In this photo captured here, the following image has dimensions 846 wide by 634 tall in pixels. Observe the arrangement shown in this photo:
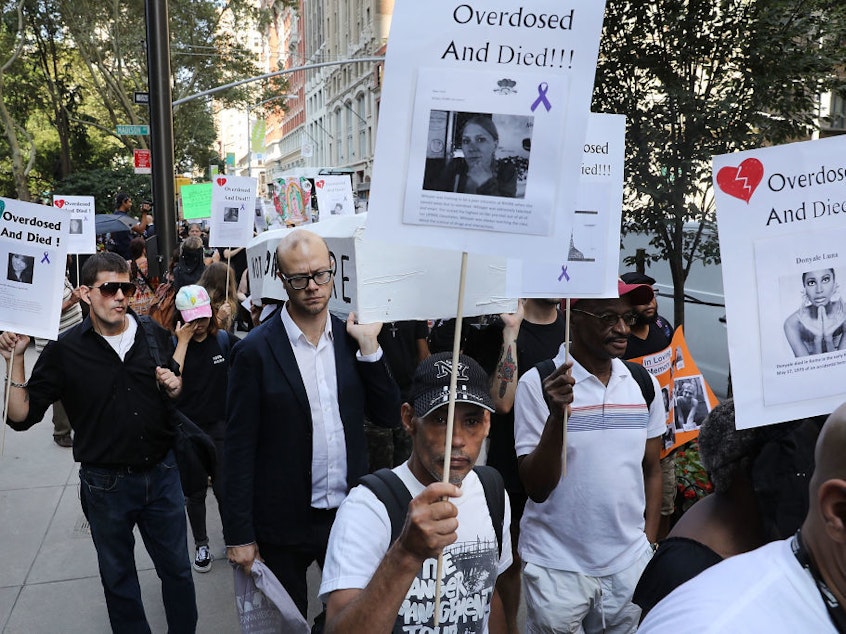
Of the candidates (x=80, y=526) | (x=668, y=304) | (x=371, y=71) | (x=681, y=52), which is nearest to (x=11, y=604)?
(x=80, y=526)

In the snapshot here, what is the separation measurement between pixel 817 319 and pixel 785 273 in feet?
0.53

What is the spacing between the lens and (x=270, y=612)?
3.26 m

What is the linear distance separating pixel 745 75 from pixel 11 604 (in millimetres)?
6216

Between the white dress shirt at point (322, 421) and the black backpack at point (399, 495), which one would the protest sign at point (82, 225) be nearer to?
the white dress shirt at point (322, 421)

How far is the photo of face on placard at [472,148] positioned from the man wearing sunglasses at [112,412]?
93.5 inches

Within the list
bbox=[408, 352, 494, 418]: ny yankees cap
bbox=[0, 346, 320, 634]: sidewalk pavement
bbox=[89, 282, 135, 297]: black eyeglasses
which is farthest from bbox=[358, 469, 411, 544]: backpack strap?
bbox=[0, 346, 320, 634]: sidewalk pavement

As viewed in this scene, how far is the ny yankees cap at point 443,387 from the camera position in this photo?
2.25 m

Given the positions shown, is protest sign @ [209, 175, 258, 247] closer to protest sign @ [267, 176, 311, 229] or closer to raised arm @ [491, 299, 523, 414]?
protest sign @ [267, 176, 311, 229]

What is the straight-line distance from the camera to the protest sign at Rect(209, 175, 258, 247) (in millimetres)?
8781

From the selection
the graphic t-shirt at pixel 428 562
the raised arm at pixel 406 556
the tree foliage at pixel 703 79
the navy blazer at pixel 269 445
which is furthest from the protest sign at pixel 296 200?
the raised arm at pixel 406 556

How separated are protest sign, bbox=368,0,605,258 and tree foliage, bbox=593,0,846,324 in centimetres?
437

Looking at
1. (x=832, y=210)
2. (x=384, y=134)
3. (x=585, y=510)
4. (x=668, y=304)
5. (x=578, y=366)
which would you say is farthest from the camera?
(x=668, y=304)

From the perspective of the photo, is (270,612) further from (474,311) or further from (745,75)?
(745,75)

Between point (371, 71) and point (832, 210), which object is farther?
point (371, 71)
